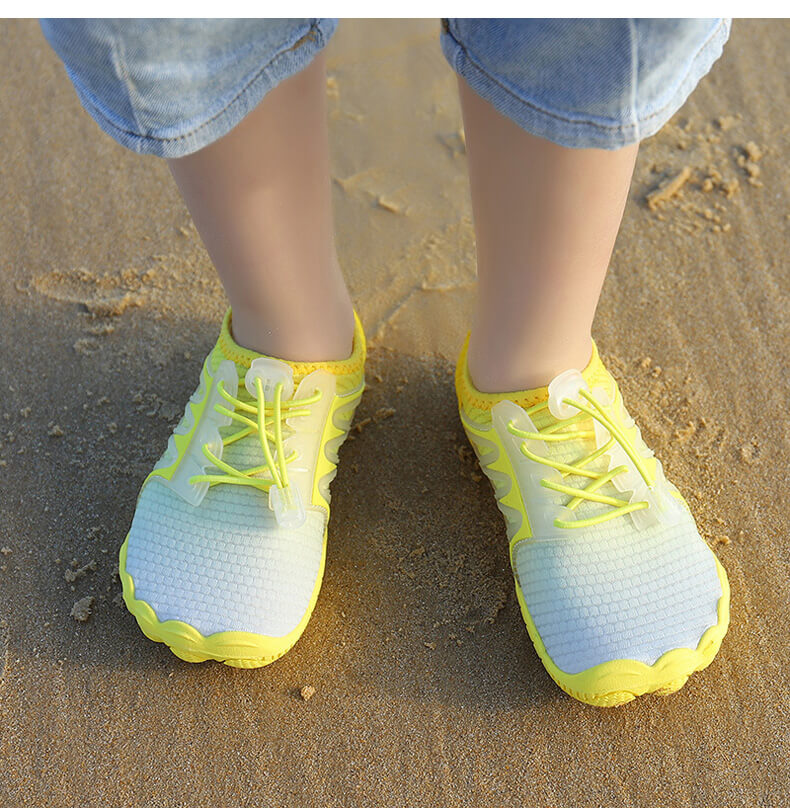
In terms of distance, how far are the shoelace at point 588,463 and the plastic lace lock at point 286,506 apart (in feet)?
0.86

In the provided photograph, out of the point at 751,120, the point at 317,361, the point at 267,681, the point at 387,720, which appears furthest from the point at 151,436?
the point at 751,120

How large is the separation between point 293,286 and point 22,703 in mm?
558

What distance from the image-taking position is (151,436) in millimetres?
1132

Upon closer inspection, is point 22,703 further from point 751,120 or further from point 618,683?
point 751,120

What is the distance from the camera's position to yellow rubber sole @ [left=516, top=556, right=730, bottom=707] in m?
0.84

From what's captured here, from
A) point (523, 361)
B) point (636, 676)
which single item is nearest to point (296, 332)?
point (523, 361)

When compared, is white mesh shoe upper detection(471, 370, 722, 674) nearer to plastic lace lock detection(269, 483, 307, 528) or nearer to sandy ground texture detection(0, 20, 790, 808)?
sandy ground texture detection(0, 20, 790, 808)

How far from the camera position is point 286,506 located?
938 mm

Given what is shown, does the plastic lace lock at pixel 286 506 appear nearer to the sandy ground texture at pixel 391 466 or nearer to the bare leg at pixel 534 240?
the sandy ground texture at pixel 391 466

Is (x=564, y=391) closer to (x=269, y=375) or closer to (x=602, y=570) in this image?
(x=602, y=570)

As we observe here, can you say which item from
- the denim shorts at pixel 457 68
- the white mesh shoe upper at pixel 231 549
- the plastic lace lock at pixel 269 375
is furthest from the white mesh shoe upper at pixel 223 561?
the denim shorts at pixel 457 68

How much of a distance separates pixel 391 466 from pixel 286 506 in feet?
0.68

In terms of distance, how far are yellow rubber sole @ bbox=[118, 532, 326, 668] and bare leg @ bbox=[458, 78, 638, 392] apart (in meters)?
0.39

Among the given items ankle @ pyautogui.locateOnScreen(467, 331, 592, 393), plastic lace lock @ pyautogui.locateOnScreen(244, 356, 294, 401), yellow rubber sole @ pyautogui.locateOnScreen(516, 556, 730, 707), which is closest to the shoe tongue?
plastic lace lock @ pyautogui.locateOnScreen(244, 356, 294, 401)
